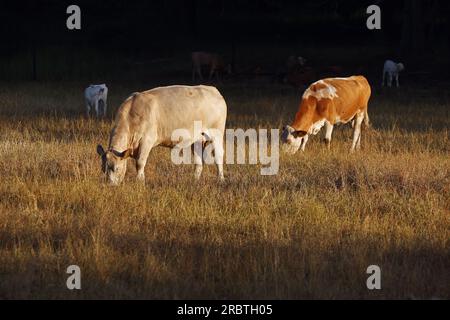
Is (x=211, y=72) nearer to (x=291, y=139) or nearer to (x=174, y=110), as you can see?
(x=291, y=139)

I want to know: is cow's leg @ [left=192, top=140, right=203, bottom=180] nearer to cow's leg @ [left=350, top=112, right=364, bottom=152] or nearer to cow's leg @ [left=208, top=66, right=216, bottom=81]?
cow's leg @ [left=350, top=112, right=364, bottom=152]

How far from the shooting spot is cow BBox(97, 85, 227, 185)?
11861mm

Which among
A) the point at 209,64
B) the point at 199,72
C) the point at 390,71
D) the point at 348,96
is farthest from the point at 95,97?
the point at 209,64

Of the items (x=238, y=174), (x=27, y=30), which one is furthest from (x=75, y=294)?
(x=27, y=30)

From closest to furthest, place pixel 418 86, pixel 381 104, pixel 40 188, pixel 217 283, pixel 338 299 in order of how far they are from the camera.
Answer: pixel 338 299, pixel 217 283, pixel 40 188, pixel 381 104, pixel 418 86

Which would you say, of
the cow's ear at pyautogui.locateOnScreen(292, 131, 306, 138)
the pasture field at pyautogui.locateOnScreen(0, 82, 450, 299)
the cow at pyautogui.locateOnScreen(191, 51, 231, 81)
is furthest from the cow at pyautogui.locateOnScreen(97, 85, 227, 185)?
the cow at pyautogui.locateOnScreen(191, 51, 231, 81)

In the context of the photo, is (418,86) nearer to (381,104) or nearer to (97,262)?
(381,104)

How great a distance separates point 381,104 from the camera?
24328 millimetres

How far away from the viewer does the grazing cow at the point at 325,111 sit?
15.4 meters

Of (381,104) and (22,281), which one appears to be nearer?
(22,281)

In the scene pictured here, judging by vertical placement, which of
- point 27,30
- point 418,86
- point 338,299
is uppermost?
point 27,30

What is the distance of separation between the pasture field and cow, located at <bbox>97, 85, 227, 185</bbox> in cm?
32

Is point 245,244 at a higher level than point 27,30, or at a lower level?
lower

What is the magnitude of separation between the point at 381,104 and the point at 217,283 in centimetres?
1745
